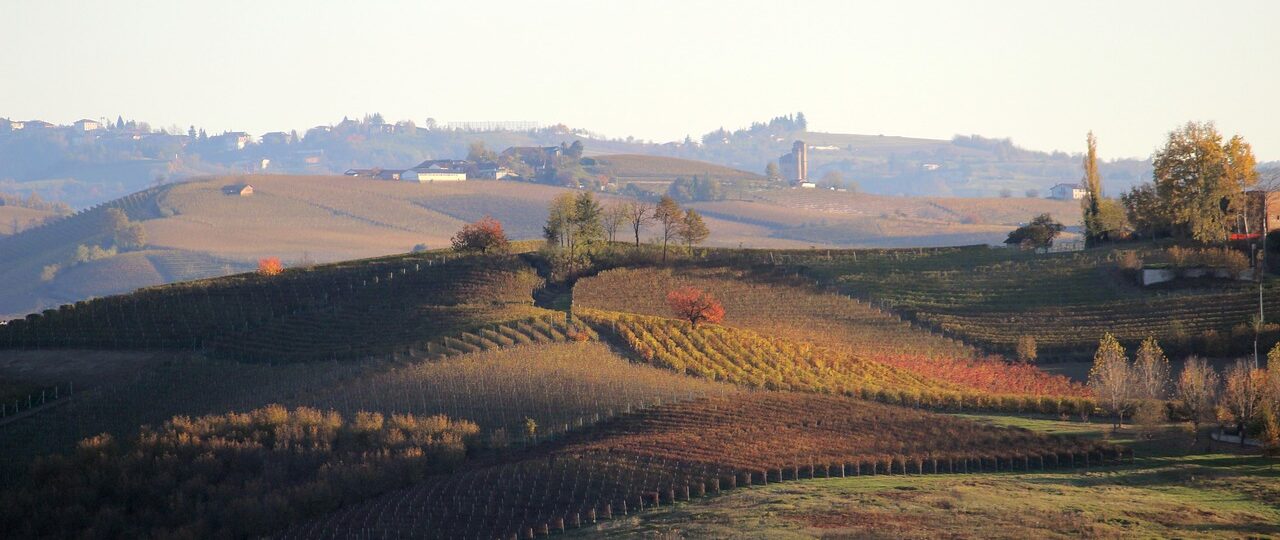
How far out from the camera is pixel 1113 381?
196ft

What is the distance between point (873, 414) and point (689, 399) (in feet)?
29.0

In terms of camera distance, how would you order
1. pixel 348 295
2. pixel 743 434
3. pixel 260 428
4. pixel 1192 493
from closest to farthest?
pixel 1192 493
pixel 743 434
pixel 260 428
pixel 348 295

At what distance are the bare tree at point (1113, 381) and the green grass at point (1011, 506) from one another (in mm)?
8509

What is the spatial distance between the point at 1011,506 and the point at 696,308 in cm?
3960

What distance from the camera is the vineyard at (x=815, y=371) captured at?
214 feet

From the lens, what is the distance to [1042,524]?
40.5m

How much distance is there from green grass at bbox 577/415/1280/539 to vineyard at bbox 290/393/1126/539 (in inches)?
61.3

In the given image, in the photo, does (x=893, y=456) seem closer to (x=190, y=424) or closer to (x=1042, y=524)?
(x=1042, y=524)

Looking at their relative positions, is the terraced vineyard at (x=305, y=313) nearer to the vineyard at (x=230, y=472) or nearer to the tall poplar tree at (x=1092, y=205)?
the vineyard at (x=230, y=472)

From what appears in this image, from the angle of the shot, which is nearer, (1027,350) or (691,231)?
(1027,350)

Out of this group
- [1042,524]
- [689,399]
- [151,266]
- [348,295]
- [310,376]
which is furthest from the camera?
[151,266]

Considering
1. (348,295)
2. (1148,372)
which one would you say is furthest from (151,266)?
(1148,372)

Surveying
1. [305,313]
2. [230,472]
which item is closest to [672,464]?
[230,472]

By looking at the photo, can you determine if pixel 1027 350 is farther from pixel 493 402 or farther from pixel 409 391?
pixel 409 391
